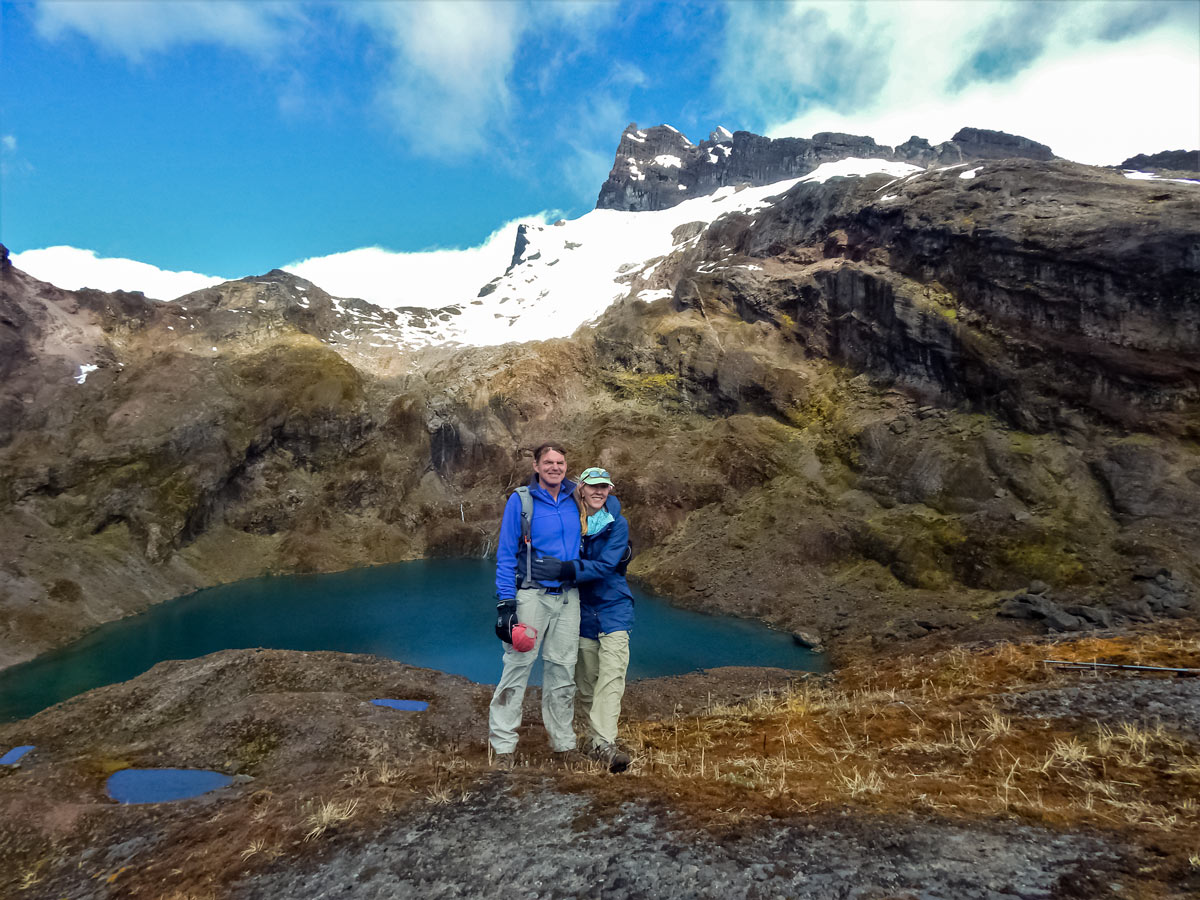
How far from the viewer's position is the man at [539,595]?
26.6 feet

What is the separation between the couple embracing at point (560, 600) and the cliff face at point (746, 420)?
75.2 ft

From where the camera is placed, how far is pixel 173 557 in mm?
46781

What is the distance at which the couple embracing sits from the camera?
8.09 meters

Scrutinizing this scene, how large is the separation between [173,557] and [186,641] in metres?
A: 16.6

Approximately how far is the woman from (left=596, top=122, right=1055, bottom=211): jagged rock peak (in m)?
102

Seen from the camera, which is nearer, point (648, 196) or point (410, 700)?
point (410, 700)

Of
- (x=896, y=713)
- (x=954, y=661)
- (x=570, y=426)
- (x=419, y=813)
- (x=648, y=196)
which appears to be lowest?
(x=954, y=661)

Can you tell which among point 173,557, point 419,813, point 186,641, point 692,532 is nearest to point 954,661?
point 419,813

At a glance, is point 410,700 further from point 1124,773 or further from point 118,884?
point 1124,773

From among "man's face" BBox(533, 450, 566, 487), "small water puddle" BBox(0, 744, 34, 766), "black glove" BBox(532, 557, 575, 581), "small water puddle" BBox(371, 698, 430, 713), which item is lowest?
"small water puddle" BBox(0, 744, 34, 766)

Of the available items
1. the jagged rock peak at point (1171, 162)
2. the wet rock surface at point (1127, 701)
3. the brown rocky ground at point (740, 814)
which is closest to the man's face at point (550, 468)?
the brown rocky ground at point (740, 814)

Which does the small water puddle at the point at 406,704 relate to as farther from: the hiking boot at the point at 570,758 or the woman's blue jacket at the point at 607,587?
the woman's blue jacket at the point at 607,587

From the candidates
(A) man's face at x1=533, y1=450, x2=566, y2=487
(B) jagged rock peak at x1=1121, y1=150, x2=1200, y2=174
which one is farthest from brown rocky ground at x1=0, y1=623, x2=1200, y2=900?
(B) jagged rock peak at x1=1121, y1=150, x2=1200, y2=174

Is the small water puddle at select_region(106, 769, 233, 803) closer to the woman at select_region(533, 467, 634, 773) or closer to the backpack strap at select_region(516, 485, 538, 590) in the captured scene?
the woman at select_region(533, 467, 634, 773)
